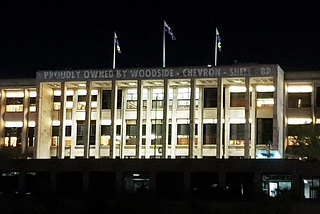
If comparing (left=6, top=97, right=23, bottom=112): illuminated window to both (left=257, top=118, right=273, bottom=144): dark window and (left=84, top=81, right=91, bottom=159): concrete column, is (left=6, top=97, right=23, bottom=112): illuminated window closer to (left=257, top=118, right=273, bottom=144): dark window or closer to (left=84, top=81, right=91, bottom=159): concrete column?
(left=84, top=81, right=91, bottom=159): concrete column

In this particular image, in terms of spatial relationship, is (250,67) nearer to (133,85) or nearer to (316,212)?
(133,85)

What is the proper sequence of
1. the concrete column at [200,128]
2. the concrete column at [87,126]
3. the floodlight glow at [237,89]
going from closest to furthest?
the concrete column at [87,126] → the concrete column at [200,128] → the floodlight glow at [237,89]

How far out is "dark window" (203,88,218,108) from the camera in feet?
223

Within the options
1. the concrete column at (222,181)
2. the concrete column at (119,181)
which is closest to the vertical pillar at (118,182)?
the concrete column at (119,181)

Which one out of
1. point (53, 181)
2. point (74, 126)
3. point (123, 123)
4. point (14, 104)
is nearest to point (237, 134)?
point (123, 123)

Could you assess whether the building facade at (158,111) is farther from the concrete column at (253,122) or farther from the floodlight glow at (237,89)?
the concrete column at (253,122)

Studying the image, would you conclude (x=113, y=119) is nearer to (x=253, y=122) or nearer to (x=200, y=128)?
(x=200, y=128)

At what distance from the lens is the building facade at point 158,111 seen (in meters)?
64.3

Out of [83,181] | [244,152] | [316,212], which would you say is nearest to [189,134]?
[244,152]

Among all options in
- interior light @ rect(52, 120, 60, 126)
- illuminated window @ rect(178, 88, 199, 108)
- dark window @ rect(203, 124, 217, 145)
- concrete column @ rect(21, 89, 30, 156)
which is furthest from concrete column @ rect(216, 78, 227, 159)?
concrete column @ rect(21, 89, 30, 156)

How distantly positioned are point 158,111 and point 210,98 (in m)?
6.59

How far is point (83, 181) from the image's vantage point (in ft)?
173

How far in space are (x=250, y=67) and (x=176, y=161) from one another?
16529 mm

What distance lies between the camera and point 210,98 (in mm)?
68312
